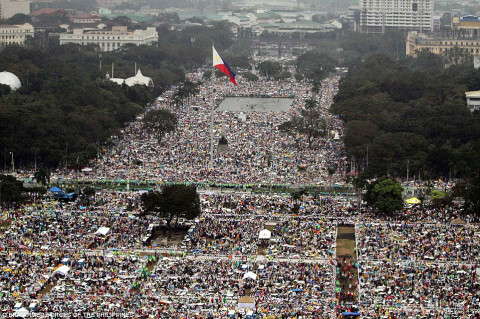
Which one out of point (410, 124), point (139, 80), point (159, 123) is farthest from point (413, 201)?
point (139, 80)

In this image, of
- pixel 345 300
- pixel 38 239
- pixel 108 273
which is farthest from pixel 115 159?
pixel 345 300

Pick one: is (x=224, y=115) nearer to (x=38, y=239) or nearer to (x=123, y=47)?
(x=38, y=239)

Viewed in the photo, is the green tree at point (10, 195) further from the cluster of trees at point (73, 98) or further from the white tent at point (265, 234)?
the white tent at point (265, 234)

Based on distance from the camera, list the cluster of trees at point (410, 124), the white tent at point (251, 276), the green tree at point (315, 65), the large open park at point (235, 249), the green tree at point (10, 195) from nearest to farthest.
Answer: the large open park at point (235, 249) < the white tent at point (251, 276) < the green tree at point (10, 195) < the cluster of trees at point (410, 124) < the green tree at point (315, 65)

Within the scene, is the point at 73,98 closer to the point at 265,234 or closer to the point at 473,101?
the point at 473,101

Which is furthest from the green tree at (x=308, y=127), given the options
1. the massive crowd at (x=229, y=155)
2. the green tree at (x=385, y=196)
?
the green tree at (x=385, y=196)

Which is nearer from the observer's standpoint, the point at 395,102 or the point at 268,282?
the point at 268,282
